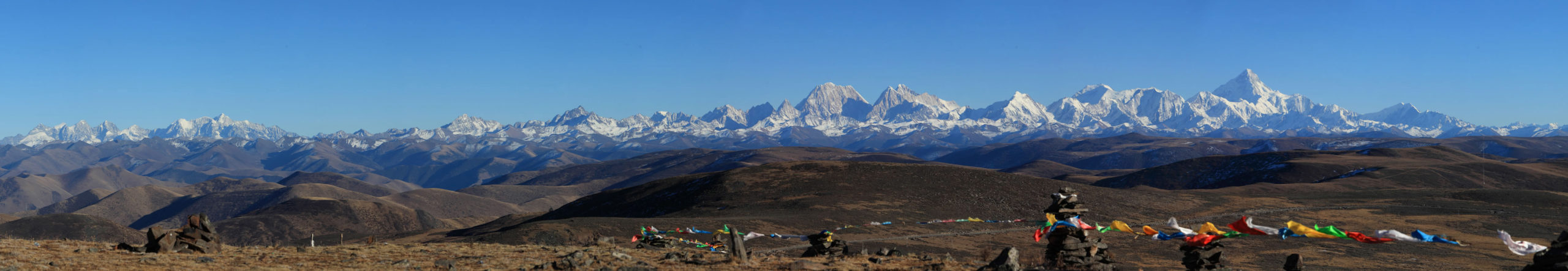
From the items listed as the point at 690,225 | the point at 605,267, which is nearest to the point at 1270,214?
the point at 690,225

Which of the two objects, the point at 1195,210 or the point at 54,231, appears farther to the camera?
the point at 54,231

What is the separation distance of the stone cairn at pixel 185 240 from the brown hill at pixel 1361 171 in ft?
444

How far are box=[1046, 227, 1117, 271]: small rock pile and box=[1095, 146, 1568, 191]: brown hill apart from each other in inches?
4549

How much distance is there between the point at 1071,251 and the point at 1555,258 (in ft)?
40.5

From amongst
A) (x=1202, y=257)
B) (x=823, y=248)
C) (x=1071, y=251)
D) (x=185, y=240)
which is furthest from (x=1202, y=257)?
(x=185, y=240)

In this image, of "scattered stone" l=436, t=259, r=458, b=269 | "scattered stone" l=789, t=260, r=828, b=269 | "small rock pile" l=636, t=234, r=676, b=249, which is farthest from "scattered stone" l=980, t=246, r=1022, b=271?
"small rock pile" l=636, t=234, r=676, b=249

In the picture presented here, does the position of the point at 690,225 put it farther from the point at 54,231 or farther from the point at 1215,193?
the point at 54,231

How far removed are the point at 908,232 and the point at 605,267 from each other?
38.4 meters

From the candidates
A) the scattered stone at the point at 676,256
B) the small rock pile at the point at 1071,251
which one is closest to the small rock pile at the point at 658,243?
the scattered stone at the point at 676,256

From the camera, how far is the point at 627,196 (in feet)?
334

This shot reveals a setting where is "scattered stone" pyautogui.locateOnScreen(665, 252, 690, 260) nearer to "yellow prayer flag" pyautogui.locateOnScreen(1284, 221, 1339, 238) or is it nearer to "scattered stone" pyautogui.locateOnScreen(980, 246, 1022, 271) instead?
"scattered stone" pyautogui.locateOnScreen(980, 246, 1022, 271)

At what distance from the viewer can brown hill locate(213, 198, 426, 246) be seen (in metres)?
128

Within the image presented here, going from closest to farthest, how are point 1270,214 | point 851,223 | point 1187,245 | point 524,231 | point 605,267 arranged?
point 605,267
point 1187,245
point 524,231
point 851,223
point 1270,214

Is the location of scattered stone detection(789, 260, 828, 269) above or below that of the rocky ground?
below
